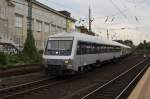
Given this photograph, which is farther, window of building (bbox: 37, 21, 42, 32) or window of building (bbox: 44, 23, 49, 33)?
window of building (bbox: 44, 23, 49, 33)

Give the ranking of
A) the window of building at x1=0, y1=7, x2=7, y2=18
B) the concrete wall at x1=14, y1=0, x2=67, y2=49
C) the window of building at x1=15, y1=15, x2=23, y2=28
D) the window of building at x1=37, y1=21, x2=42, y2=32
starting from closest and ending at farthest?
the window of building at x1=0, y1=7, x2=7, y2=18, the window of building at x1=15, y1=15, x2=23, y2=28, the concrete wall at x1=14, y1=0, x2=67, y2=49, the window of building at x1=37, y1=21, x2=42, y2=32

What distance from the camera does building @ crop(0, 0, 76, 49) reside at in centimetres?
5425

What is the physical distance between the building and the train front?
814 inches

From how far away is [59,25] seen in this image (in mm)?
84250

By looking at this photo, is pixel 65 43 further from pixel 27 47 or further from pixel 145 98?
pixel 27 47

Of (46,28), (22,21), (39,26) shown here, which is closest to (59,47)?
(22,21)

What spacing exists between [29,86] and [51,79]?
4296 mm

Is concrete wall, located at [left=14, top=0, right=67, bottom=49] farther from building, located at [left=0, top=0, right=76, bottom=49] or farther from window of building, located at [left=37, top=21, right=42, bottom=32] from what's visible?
window of building, located at [left=37, top=21, right=42, bottom=32]

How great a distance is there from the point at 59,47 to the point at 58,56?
0.82 metres

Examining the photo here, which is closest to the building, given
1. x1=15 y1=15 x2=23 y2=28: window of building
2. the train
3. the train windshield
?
x1=15 y1=15 x2=23 y2=28: window of building

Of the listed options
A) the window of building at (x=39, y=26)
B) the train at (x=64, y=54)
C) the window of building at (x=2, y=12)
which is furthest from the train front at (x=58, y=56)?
the window of building at (x=39, y=26)

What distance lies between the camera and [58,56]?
23.6 metres

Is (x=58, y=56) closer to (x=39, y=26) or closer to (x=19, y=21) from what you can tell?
(x=19, y=21)

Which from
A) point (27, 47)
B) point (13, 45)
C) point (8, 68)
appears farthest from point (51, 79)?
point (13, 45)
